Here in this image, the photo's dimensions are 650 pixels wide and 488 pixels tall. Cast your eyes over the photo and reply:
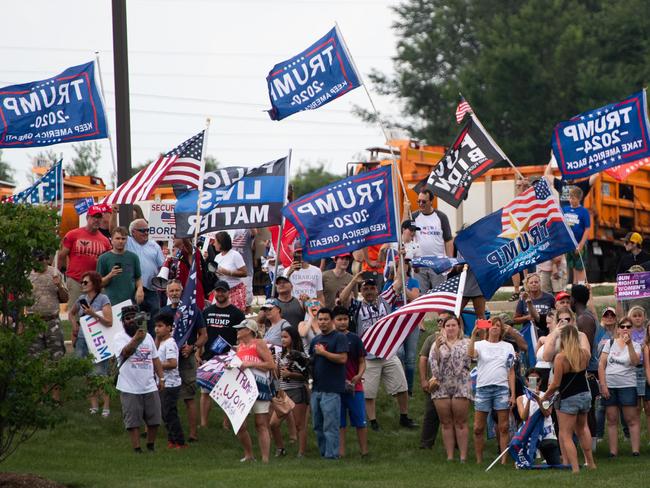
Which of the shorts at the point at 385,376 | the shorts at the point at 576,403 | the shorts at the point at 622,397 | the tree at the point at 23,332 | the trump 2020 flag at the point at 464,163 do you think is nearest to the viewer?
the tree at the point at 23,332

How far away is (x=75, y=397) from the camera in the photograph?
1548cm

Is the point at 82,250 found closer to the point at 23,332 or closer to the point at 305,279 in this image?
the point at 305,279

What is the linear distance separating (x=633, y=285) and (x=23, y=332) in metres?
7.82

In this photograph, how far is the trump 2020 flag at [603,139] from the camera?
19.3 meters

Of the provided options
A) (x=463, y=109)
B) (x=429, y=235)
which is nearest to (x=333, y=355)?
(x=429, y=235)

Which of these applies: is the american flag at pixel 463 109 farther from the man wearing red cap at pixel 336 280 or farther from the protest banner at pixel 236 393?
the protest banner at pixel 236 393

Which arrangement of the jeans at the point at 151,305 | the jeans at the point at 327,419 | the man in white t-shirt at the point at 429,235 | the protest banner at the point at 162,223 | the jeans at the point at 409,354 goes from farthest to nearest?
the protest banner at the point at 162,223 → the man in white t-shirt at the point at 429,235 → the jeans at the point at 409,354 → the jeans at the point at 151,305 → the jeans at the point at 327,419

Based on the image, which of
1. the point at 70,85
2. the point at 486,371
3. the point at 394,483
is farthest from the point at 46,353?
the point at 70,85

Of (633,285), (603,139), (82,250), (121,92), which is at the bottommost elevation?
(633,285)

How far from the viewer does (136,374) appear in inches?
685

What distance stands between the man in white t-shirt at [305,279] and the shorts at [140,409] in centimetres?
307

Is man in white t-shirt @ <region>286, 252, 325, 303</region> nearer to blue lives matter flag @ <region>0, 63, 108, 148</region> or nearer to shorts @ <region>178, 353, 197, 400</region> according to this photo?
shorts @ <region>178, 353, 197, 400</region>

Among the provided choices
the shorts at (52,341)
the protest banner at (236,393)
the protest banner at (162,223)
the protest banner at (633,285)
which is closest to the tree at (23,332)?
the protest banner at (236,393)

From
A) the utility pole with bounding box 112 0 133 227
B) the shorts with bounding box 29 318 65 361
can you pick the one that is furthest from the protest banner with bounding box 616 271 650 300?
the shorts with bounding box 29 318 65 361
